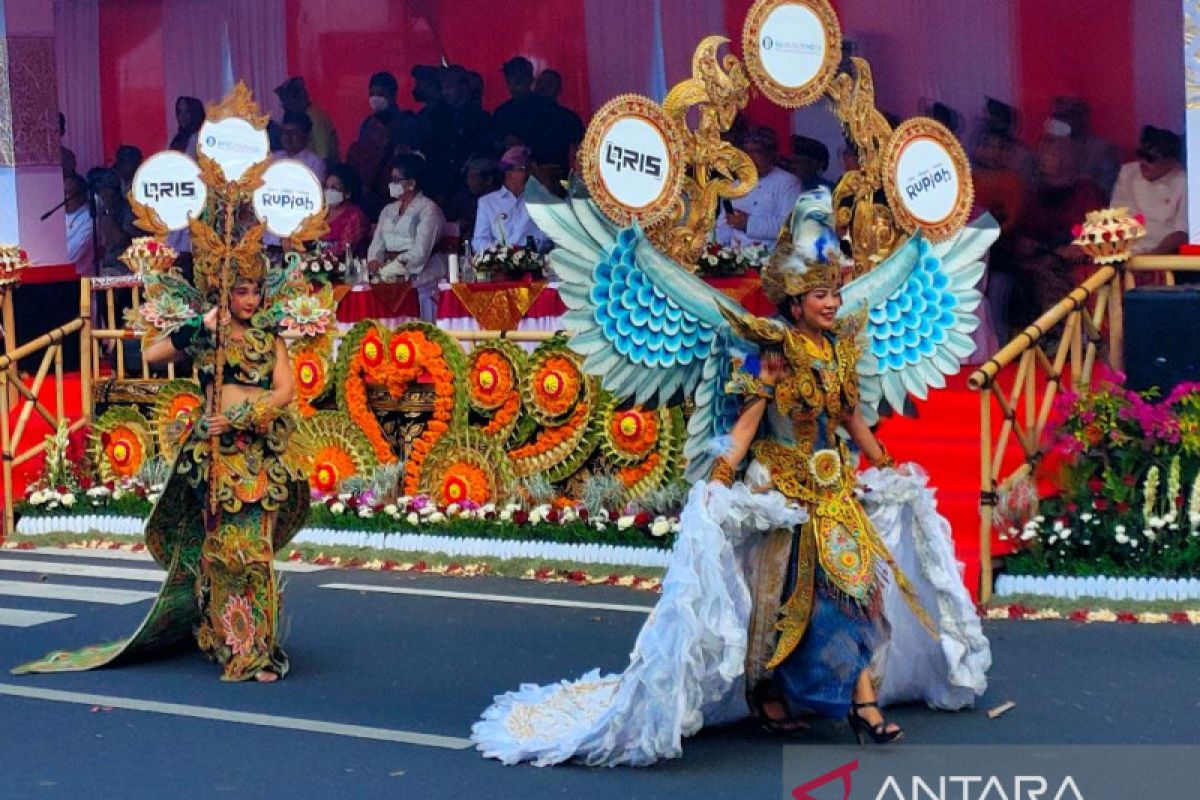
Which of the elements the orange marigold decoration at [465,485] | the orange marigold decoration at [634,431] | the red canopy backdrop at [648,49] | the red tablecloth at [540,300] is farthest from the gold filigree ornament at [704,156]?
the red canopy backdrop at [648,49]

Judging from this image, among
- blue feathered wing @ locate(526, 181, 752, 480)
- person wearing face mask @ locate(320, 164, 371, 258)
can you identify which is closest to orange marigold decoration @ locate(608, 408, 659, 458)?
blue feathered wing @ locate(526, 181, 752, 480)

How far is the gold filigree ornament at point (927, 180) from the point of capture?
8930mm

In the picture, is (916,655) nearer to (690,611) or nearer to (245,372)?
(690,611)

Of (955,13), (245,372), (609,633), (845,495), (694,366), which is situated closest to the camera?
(845,495)

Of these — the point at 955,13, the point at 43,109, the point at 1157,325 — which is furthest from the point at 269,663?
the point at 43,109

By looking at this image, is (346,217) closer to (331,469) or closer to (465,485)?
(331,469)

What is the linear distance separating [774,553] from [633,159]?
2935mm

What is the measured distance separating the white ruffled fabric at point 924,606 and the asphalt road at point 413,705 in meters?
0.12

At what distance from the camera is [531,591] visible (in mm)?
10758

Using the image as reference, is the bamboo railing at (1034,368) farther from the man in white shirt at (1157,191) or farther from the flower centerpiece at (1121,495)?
the man in white shirt at (1157,191)

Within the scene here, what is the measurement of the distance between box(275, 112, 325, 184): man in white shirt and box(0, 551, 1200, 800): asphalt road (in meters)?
9.73

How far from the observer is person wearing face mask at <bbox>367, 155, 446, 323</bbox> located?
57.2 ft

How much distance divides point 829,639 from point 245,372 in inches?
120

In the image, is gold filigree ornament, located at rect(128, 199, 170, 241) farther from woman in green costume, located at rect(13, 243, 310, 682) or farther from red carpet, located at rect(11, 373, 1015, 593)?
red carpet, located at rect(11, 373, 1015, 593)
